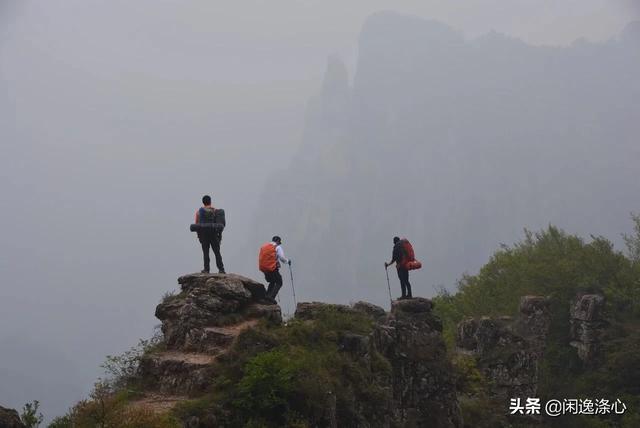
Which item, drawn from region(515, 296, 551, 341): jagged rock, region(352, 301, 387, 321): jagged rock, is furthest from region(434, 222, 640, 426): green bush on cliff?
region(352, 301, 387, 321): jagged rock

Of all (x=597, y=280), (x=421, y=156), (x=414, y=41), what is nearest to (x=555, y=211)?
(x=421, y=156)

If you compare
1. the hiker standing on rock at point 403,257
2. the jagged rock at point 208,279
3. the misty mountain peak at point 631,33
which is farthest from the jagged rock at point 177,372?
the misty mountain peak at point 631,33

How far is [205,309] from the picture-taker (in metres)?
14.3

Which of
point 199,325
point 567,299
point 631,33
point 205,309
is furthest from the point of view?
point 631,33

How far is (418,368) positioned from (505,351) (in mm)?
8852

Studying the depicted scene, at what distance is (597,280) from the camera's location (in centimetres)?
4247

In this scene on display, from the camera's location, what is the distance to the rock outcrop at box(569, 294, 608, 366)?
3775 cm

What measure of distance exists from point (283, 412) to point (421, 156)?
155343 millimetres

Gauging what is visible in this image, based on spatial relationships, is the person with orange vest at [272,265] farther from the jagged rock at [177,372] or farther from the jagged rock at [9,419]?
the jagged rock at [9,419]

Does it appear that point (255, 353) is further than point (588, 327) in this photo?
No

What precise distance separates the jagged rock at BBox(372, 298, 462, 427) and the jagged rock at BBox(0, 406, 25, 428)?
12264 mm

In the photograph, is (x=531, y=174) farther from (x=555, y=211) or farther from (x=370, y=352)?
(x=370, y=352)

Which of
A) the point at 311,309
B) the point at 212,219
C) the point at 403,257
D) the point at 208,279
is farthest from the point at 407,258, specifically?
the point at 208,279

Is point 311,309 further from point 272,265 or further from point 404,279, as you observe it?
point 404,279
